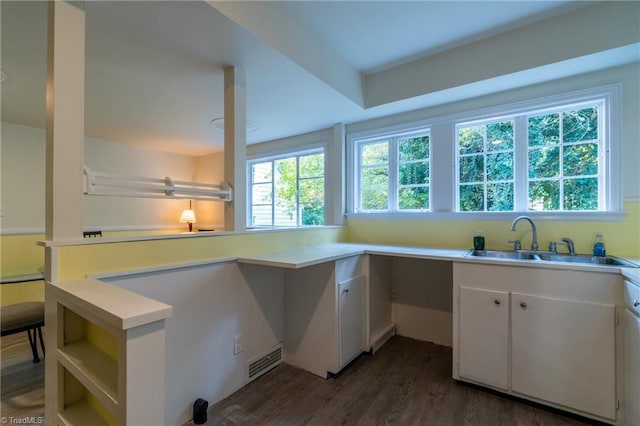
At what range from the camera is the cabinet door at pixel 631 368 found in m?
1.39

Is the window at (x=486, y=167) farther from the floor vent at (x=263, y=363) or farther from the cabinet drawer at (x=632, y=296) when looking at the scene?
the floor vent at (x=263, y=363)

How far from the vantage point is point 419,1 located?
1857 mm

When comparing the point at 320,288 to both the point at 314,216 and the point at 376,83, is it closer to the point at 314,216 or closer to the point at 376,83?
the point at 314,216

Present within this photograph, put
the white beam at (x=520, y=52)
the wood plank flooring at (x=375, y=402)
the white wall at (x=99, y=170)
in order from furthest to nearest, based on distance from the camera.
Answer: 1. the white wall at (x=99, y=170)
2. the white beam at (x=520, y=52)
3. the wood plank flooring at (x=375, y=402)

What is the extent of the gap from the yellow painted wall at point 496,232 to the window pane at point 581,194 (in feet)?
0.49

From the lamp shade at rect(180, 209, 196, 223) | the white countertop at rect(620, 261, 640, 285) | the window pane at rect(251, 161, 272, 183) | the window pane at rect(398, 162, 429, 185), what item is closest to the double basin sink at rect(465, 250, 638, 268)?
the white countertop at rect(620, 261, 640, 285)

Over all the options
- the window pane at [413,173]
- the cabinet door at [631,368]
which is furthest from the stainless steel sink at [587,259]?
the window pane at [413,173]

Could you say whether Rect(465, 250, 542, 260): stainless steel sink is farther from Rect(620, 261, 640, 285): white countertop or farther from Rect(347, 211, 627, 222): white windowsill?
Rect(620, 261, 640, 285): white countertop

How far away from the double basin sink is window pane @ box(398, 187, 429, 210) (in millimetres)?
714

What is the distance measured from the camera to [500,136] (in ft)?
8.31

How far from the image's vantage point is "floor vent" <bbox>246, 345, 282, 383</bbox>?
2.07 meters

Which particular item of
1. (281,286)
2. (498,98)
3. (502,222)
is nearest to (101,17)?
(281,286)

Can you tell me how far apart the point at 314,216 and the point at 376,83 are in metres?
1.77

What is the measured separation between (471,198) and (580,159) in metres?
0.81
